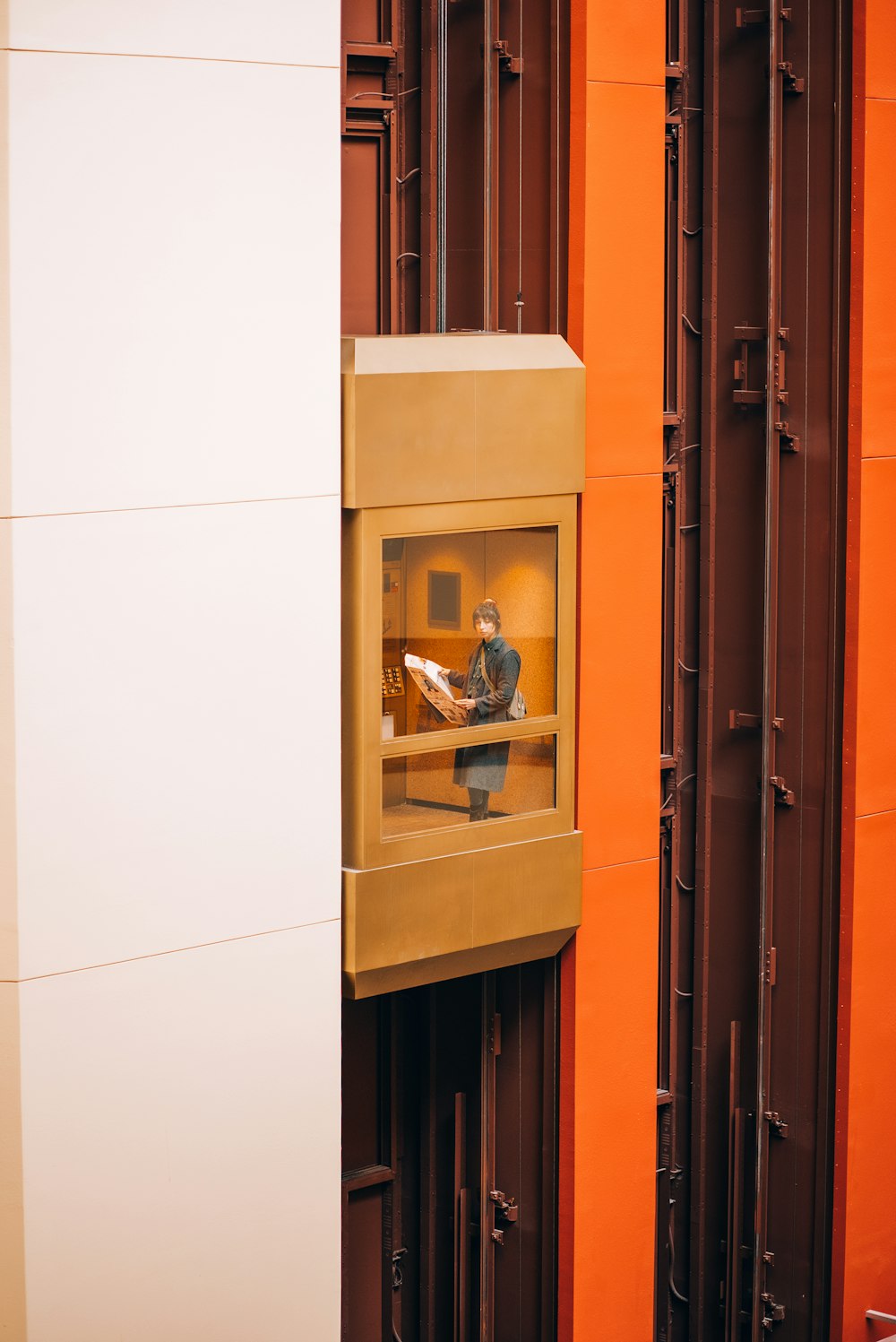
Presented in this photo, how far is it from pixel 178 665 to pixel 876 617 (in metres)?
3.92

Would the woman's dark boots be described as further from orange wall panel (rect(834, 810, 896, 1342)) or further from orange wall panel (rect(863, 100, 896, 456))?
orange wall panel (rect(863, 100, 896, 456))

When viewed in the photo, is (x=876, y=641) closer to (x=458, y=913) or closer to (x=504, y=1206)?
(x=458, y=913)

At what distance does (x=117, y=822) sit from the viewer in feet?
19.3

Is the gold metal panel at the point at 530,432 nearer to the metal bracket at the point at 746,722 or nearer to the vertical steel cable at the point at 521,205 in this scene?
the vertical steel cable at the point at 521,205

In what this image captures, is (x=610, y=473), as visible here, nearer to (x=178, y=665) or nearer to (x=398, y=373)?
(x=398, y=373)

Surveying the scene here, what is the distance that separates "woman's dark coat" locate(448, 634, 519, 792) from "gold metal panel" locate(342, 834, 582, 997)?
0.32m

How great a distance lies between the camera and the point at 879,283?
8.15 m

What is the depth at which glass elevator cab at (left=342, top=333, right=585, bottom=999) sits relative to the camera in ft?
22.0

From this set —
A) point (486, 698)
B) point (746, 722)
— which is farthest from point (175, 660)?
point (746, 722)

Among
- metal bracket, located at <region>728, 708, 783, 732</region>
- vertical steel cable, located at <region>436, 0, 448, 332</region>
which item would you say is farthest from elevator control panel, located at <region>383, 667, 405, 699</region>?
metal bracket, located at <region>728, 708, 783, 732</region>

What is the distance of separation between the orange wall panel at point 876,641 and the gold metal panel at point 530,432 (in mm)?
1733

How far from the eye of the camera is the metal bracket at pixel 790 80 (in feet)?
26.7

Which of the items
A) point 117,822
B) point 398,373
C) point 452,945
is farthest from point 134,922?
point 398,373

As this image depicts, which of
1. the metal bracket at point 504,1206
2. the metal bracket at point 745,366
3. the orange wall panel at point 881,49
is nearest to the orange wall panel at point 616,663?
the metal bracket at point 504,1206
